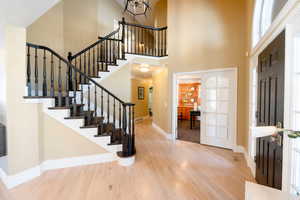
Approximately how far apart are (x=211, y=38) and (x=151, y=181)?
11.9 feet

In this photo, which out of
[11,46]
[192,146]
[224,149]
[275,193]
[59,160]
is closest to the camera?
[275,193]

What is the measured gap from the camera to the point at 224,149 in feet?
12.1

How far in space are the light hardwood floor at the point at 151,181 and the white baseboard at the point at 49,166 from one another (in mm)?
99

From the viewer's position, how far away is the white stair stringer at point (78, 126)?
2.65m

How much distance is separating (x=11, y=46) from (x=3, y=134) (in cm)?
138

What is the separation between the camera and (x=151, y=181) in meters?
2.32


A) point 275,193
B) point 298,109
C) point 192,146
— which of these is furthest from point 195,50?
point 275,193

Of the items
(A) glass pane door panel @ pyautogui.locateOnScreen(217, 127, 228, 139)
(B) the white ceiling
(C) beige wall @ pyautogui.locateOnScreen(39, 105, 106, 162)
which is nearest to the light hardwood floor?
(C) beige wall @ pyautogui.locateOnScreen(39, 105, 106, 162)

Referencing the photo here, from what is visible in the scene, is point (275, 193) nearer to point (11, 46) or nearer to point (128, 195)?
point (128, 195)

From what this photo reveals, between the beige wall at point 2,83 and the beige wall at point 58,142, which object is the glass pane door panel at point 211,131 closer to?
the beige wall at point 58,142

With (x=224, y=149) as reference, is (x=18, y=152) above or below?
above

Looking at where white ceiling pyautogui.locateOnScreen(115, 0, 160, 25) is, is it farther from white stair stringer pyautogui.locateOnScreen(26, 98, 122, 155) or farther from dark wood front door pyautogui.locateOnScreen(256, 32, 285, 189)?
dark wood front door pyautogui.locateOnScreen(256, 32, 285, 189)

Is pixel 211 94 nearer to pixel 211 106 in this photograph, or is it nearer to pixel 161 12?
pixel 211 106

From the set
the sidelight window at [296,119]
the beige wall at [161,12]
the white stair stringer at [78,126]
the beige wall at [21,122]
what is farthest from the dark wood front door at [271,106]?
the beige wall at [161,12]
